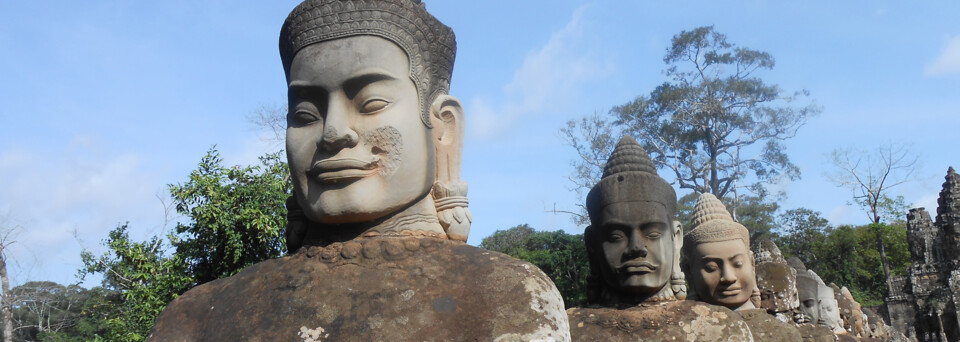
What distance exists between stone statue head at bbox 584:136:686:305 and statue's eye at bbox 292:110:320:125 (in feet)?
9.18

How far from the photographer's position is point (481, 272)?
143 inches

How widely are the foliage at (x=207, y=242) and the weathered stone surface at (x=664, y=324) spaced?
6.06 meters

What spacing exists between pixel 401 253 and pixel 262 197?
7.84 metres

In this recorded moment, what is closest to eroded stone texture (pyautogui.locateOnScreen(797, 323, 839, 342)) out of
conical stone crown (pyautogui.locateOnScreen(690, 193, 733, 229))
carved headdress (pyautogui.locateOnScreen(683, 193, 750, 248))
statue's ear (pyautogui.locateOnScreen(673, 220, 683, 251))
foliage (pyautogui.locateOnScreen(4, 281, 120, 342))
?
carved headdress (pyautogui.locateOnScreen(683, 193, 750, 248))

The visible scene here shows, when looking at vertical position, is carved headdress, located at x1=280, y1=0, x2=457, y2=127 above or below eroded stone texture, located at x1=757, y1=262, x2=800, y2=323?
above

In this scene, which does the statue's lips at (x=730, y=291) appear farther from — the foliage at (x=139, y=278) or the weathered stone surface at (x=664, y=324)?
the foliage at (x=139, y=278)

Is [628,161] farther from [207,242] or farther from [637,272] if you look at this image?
[207,242]

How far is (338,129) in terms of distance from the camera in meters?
3.77

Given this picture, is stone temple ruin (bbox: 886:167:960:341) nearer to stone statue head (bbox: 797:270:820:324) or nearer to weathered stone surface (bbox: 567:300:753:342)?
stone statue head (bbox: 797:270:820:324)

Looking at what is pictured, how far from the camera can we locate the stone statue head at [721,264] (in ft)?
24.3

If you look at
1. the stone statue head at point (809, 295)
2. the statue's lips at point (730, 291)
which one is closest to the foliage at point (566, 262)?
the stone statue head at point (809, 295)

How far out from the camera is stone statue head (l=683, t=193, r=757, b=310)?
7398 millimetres

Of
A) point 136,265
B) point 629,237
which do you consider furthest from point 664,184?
point 136,265

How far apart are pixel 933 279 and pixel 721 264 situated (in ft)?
65.2
